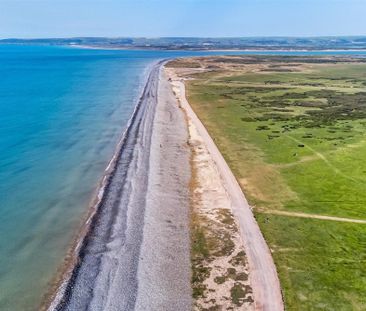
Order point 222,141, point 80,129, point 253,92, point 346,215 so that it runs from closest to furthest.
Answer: point 346,215
point 222,141
point 80,129
point 253,92

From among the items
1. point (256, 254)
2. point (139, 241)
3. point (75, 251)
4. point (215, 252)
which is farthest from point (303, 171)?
point (75, 251)

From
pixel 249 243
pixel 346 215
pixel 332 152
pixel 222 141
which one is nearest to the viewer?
pixel 249 243

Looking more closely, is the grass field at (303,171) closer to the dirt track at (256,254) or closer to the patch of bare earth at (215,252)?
the dirt track at (256,254)

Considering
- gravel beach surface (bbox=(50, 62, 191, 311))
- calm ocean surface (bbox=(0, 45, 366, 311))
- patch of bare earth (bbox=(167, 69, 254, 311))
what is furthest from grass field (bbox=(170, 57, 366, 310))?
calm ocean surface (bbox=(0, 45, 366, 311))

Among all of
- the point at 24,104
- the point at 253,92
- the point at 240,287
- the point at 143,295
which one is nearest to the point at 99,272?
the point at 143,295

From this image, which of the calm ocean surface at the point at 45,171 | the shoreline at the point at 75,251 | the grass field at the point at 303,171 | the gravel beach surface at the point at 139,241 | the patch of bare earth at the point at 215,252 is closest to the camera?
the patch of bare earth at the point at 215,252

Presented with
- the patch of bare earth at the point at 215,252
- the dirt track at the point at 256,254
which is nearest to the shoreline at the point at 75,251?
the patch of bare earth at the point at 215,252

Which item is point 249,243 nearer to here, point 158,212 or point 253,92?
point 158,212

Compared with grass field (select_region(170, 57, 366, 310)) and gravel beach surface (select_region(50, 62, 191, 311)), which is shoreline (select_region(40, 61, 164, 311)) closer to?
gravel beach surface (select_region(50, 62, 191, 311))
